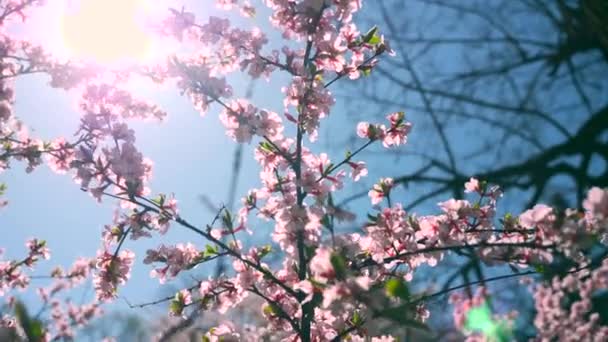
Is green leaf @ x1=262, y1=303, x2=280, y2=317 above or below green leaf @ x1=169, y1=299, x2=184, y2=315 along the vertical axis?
below

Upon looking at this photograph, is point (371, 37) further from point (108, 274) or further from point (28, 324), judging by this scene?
point (28, 324)

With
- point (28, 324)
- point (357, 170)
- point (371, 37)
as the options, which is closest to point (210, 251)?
point (357, 170)

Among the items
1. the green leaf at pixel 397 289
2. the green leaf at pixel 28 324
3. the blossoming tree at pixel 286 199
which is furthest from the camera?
the blossoming tree at pixel 286 199

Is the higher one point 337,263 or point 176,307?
point 176,307

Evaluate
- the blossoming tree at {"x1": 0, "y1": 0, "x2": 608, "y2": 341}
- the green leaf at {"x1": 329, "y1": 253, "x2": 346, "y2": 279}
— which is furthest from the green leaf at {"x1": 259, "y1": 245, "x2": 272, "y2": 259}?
the green leaf at {"x1": 329, "y1": 253, "x2": 346, "y2": 279}

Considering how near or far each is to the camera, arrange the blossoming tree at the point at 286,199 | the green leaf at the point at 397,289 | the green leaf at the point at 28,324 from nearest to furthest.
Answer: the green leaf at the point at 28,324 → the green leaf at the point at 397,289 → the blossoming tree at the point at 286,199

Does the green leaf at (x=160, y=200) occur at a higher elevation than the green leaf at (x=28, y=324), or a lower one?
higher

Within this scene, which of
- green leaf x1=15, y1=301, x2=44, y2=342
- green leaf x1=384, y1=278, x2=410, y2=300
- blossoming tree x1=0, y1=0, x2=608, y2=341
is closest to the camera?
green leaf x1=15, y1=301, x2=44, y2=342

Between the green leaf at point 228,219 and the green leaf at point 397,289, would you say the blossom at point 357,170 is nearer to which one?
the green leaf at point 228,219

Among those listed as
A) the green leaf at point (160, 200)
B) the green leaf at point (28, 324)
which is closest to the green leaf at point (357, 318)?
the green leaf at point (160, 200)

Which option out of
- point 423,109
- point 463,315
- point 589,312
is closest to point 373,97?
point 423,109

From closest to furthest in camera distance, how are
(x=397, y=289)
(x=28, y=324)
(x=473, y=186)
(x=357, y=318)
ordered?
(x=28, y=324) < (x=397, y=289) < (x=357, y=318) < (x=473, y=186)

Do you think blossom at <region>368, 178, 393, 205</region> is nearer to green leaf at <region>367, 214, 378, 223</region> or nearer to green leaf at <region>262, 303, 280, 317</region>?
green leaf at <region>367, 214, 378, 223</region>

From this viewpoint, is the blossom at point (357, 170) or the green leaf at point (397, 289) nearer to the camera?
the green leaf at point (397, 289)
